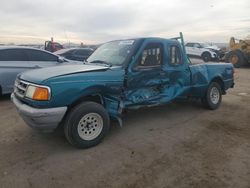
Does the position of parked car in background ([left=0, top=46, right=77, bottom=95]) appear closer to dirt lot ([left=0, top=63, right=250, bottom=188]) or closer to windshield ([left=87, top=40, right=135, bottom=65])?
dirt lot ([left=0, top=63, right=250, bottom=188])

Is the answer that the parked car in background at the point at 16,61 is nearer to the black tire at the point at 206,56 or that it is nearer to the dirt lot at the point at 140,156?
the dirt lot at the point at 140,156

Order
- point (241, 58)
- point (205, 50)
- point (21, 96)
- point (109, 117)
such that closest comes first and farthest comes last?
1. point (21, 96)
2. point (109, 117)
3. point (241, 58)
4. point (205, 50)

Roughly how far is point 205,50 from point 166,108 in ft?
58.7

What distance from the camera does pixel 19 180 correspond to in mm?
3559

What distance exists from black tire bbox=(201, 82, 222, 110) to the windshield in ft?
8.53

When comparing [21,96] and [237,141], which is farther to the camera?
[237,141]

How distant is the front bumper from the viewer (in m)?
4.05

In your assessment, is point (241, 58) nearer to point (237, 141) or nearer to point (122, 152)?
point (237, 141)

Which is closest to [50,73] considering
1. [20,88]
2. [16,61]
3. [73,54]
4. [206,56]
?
[20,88]

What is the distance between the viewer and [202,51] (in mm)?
23781

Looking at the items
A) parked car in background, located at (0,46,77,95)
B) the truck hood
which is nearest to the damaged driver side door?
the truck hood

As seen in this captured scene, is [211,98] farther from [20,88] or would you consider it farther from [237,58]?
[237,58]

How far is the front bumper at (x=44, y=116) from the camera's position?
13.3ft

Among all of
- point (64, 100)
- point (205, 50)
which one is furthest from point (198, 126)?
point (205, 50)
